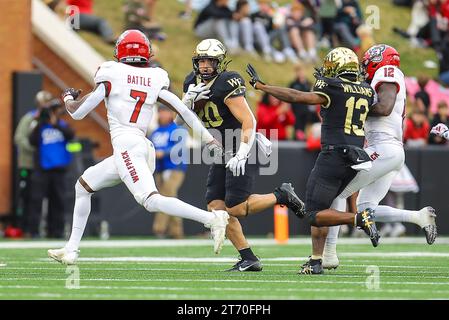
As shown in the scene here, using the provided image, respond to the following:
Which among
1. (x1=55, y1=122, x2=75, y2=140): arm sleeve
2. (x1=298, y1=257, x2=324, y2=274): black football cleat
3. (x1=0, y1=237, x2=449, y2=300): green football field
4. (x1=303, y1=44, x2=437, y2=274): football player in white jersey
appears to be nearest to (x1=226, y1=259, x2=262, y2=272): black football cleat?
(x1=0, y1=237, x2=449, y2=300): green football field

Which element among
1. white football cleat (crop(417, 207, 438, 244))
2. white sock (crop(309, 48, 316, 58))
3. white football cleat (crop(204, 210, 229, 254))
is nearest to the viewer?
white football cleat (crop(204, 210, 229, 254))

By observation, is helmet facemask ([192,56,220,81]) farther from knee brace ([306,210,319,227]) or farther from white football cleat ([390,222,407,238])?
white football cleat ([390,222,407,238])

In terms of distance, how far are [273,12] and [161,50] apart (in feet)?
6.94

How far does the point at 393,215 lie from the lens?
34.2 feet

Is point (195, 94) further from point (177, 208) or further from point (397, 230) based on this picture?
Result: point (397, 230)

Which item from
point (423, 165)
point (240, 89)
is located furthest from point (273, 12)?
point (240, 89)

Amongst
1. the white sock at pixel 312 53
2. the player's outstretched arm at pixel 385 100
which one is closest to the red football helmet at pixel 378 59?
the player's outstretched arm at pixel 385 100

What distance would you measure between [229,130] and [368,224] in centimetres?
141

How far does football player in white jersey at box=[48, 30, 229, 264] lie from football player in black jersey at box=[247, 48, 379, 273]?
0.72m

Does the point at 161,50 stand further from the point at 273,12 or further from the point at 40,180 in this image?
the point at 40,180

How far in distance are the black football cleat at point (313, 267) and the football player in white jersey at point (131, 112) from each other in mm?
1132

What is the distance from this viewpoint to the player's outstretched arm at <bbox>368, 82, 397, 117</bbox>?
1011 cm

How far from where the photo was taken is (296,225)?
58.2ft

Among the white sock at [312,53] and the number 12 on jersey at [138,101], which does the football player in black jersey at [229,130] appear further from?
the white sock at [312,53]
